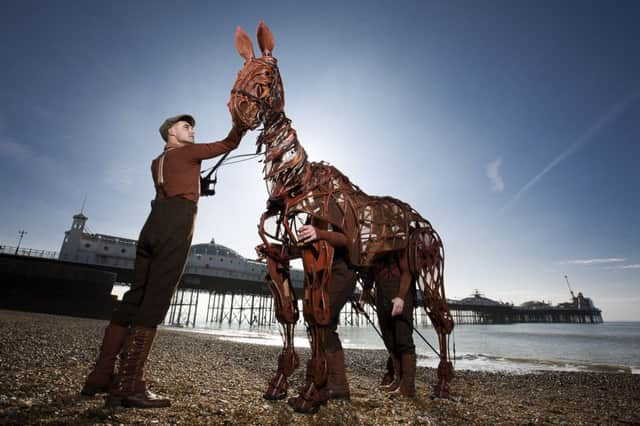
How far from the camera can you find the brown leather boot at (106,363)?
257 centimetres

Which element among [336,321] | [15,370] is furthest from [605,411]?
[15,370]

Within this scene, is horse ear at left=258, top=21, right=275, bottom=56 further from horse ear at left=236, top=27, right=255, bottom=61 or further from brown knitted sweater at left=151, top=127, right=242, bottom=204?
brown knitted sweater at left=151, top=127, right=242, bottom=204

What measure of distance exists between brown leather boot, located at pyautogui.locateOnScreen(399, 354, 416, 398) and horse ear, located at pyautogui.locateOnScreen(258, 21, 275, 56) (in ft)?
15.6

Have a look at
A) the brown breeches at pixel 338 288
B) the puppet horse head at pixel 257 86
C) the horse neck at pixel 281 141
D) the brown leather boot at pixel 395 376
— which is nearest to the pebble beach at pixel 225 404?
the brown leather boot at pixel 395 376

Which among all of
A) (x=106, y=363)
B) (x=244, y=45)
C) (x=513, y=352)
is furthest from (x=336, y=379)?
(x=513, y=352)

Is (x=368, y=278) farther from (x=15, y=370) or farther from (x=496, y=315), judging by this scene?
(x=496, y=315)

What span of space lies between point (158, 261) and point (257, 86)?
2160 mm

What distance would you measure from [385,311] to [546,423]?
2324 millimetres

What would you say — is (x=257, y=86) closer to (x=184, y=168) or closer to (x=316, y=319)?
(x=184, y=168)

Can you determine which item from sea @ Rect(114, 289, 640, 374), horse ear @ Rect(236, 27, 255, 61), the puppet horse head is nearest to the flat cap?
the puppet horse head

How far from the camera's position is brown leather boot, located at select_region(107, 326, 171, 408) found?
2.36 metres

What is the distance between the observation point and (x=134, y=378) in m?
2.43

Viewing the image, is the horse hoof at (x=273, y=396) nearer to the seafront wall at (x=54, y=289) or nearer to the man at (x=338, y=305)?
the man at (x=338, y=305)

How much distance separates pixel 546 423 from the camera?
3463 millimetres
